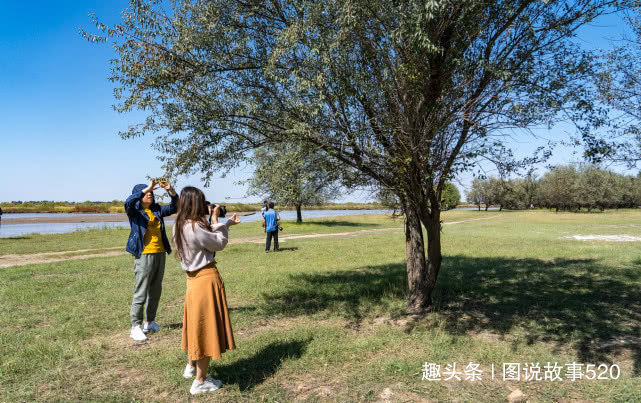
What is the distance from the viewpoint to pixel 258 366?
5.05 meters

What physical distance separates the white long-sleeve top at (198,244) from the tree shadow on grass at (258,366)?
4.81ft

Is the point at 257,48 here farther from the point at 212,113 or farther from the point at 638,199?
the point at 638,199

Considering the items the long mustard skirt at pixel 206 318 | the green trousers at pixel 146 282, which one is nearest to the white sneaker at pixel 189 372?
the long mustard skirt at pixel 206 318

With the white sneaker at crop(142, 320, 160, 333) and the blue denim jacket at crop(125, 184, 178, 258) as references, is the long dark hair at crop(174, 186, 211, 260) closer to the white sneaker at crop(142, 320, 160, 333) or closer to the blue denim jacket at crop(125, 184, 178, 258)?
the blue denim jacket at crop(125, 184, 178, 258)

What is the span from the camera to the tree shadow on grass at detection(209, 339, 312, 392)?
467cm

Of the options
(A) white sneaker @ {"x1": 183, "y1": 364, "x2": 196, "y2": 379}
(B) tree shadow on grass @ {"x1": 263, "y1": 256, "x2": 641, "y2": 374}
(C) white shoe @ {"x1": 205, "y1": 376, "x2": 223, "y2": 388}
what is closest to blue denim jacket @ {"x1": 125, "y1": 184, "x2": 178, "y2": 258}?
(A) white sneaker @ {"x1": 183, "y1": 364, "x2": 196, "y2": 379}

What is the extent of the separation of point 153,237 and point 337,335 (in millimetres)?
3322

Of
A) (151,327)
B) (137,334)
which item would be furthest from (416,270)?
(137,334)

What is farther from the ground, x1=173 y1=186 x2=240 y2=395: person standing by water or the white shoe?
x1=173 y1=186 x2=240 y2=395: person standing by water

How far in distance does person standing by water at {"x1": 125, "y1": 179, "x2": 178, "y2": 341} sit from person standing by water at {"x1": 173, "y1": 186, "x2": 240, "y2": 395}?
5.44 ft

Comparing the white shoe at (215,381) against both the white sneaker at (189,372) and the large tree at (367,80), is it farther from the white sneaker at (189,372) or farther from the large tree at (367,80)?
the large tree at (367,80)

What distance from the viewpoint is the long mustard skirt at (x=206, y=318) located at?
4.26 meters

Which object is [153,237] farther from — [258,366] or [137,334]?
[258,366]

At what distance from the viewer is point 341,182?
23.8 feet
